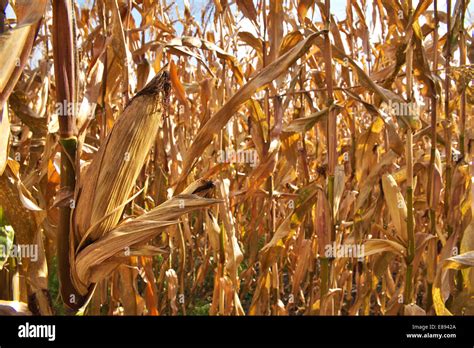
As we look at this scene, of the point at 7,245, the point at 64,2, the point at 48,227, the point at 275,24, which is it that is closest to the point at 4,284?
the point at 48,227

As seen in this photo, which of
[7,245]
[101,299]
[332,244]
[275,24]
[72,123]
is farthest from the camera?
[275,24]

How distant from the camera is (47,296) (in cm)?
107

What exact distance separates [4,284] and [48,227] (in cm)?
20

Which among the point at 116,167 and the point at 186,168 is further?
the point at 186,168

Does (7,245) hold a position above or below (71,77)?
below

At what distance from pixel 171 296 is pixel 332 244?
119 cm

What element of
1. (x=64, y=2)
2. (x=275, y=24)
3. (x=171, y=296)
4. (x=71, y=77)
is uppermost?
(x=275, y=24)

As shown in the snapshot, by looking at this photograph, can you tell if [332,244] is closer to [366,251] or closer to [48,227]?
[366,251]

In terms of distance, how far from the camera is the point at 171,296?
2363 millimetres

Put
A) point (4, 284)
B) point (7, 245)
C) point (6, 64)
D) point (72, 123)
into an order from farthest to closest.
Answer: point (4, 284) → point (7, 245) → point (72, 123) → point (6, 64)

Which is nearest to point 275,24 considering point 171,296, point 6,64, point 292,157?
point 292,157

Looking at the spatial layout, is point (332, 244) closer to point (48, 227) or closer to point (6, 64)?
point (48, 227)

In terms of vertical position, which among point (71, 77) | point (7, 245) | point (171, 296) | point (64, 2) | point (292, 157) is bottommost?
point (171, 296)

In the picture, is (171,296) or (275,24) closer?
(275,24)
